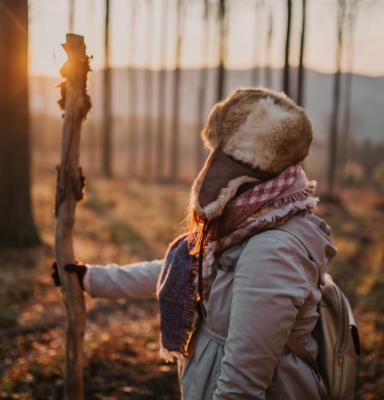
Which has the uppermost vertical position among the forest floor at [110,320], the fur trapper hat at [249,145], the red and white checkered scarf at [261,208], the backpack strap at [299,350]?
the fur trapper hat at [249,145]

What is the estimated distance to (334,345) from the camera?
225 cm

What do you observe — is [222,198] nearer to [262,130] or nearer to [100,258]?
[262,130]

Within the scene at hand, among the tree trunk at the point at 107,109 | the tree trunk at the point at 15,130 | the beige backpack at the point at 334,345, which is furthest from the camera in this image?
the tree trunk at the point at 107,109

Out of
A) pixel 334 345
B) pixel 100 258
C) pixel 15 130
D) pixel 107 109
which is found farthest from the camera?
pixel 107 109

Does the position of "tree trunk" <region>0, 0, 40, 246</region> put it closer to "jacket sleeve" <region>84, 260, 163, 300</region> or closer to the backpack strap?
"jacket sleeve" <region>84, 260, 163, 300</region>

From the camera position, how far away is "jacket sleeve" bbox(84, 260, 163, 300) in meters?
2.67

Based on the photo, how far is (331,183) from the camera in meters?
20.9

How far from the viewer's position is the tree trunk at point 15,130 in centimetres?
759

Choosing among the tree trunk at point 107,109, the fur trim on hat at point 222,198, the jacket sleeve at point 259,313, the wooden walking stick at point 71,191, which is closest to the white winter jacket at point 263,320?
the jacket sleeve at point 259,313

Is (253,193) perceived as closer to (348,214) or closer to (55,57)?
(55,57)

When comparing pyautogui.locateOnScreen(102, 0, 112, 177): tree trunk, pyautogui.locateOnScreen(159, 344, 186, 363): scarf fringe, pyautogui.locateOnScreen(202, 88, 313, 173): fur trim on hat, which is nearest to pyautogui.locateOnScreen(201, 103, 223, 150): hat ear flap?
pyautogui.locateOnScreen(202, 88, 313, 173): fur trim on hat

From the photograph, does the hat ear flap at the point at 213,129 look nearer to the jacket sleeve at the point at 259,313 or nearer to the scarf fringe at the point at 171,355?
the jacket sleeve at the point at 259,313

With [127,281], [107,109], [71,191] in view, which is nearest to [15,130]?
[71,191]

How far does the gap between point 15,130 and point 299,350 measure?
708 centimetres
